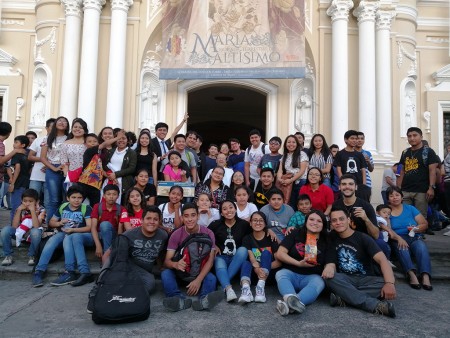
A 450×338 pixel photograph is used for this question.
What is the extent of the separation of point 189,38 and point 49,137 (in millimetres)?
5818

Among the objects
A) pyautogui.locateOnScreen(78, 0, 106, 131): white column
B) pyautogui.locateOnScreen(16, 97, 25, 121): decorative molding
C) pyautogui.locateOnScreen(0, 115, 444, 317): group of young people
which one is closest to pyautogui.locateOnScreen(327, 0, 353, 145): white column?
pyautogui.locateOnScreen(0, 115, 444, 317): group of young people

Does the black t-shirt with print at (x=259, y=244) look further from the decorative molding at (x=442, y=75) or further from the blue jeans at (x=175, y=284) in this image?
the decorative molding at (x=442, y=75)

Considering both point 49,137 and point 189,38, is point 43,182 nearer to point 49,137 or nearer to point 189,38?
point 49,137

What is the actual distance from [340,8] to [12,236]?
9.18 meters

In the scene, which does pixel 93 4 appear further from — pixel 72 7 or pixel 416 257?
pixel 416 257

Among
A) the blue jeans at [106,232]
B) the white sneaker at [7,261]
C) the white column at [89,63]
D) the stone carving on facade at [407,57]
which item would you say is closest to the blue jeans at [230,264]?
the blue jeans at [106,232]

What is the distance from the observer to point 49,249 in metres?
5.42

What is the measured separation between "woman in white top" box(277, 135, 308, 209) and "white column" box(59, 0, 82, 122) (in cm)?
668

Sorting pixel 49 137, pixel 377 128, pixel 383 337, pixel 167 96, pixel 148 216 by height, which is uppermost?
pixel 167 96

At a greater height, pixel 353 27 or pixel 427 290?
pixel 353 27

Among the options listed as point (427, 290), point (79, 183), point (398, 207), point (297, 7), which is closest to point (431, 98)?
point (297, 7)

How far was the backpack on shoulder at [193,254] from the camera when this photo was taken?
4.86 metres

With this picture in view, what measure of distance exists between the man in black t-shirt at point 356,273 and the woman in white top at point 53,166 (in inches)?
152

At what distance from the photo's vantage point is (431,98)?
12.7m
